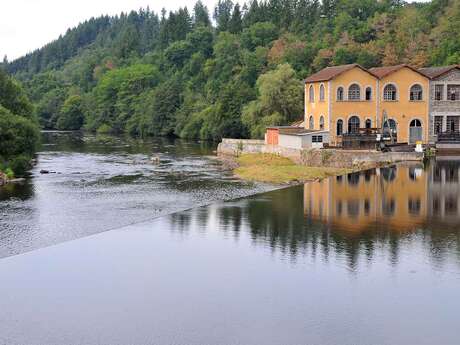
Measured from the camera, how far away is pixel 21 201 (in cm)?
3838

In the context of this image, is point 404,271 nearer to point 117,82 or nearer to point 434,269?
point 434,269

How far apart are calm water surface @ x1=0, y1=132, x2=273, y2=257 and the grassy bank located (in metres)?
1.86

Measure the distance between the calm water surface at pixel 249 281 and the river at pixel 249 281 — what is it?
0.16 feet

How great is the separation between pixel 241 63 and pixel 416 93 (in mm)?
64015

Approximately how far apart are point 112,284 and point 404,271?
1007cm

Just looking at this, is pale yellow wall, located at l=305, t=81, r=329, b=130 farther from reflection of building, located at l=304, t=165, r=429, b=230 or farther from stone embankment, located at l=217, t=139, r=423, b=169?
reflection of building, located at l=304, t=165, r=429, b=230

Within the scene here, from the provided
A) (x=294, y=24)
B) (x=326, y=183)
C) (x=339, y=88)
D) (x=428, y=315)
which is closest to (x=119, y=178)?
(x=326, y=183)

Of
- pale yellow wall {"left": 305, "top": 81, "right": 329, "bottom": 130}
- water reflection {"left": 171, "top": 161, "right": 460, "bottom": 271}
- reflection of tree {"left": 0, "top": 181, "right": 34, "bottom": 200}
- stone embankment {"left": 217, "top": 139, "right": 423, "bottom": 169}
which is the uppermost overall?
pale yellow wall {"left": 305, "top": 81, "right": 329, "bottom": 130}

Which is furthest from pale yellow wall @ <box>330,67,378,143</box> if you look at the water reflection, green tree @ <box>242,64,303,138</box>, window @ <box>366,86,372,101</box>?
green tree @ <box>242,64,303,138</box>

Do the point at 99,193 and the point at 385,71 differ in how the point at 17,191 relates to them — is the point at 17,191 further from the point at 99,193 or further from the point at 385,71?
the point at 385,71

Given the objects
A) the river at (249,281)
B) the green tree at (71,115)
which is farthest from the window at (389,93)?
the green tree at (71,115)

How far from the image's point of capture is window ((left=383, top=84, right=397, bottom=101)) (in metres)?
58.6

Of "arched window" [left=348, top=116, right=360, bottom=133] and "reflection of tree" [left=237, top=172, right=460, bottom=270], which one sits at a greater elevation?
"arched window" [left=348, top=116, right=360, bottom=133]

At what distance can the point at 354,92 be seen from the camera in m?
58.4
